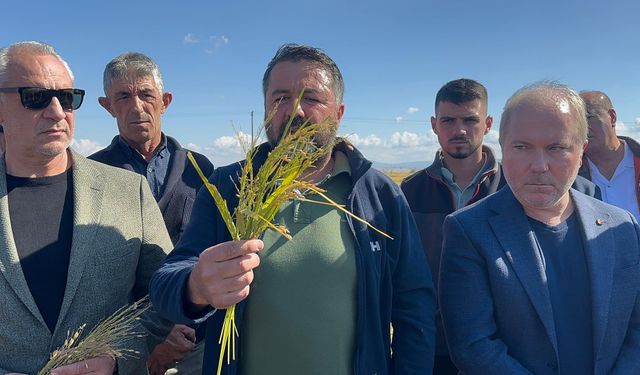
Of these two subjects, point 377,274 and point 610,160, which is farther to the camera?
point 610,160

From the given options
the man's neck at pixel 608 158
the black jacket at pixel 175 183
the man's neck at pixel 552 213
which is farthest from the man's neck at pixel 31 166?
the man's neck at pixel 608 158

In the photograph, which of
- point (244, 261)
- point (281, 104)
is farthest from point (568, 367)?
point (281, 104)

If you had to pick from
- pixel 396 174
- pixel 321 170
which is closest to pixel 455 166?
pixel 321 170

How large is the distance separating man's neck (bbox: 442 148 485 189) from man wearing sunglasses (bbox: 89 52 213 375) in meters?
2.52

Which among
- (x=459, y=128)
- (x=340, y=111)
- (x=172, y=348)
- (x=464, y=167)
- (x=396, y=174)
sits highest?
(x=340, y=111)

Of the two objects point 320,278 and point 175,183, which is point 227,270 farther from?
point 175,183

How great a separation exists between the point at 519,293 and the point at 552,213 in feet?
1.89

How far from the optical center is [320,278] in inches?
92.0

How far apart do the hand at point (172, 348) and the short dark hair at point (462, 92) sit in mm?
3406

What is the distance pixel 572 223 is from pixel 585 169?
260 centimetres

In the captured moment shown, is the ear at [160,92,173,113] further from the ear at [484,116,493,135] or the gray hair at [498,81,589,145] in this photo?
the ear at [484,116,493,135]

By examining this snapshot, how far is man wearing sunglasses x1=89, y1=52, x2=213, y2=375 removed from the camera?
3.89 meters

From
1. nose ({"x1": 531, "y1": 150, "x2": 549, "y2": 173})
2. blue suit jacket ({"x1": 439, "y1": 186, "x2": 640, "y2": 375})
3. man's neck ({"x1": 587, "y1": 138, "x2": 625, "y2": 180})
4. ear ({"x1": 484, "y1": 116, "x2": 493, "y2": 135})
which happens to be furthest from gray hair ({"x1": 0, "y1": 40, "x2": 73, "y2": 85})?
man's neck ({"x1": 587, "y1": 138, "x2": 625, "y2": 180})

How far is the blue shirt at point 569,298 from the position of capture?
2.45 meters
